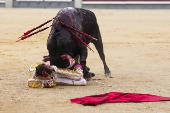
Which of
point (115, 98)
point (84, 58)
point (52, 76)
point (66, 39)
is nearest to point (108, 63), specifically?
point (84, 58)

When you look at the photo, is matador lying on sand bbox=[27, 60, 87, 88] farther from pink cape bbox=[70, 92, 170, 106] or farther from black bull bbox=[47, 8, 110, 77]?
pink cape bbox=[70, 92, 170, 106]

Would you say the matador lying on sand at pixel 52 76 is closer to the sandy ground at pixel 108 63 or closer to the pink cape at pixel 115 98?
the sandy ground at pixel 108 63

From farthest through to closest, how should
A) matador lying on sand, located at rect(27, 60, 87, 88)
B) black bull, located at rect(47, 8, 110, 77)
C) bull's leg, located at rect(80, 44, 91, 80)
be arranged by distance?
bull's leg, located at rect(80, 44, 91, 80), black bull, located at rect(47, 8, 110, 77), matador lying on sand, located at rect(27, 60, 87, 88)

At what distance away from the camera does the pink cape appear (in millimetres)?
5270

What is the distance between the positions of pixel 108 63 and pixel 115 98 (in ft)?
13.6

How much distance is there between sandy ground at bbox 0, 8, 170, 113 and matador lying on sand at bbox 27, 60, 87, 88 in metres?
0.14

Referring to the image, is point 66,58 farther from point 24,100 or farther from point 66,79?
point 24,100

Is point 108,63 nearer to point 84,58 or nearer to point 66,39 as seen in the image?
point 84,58

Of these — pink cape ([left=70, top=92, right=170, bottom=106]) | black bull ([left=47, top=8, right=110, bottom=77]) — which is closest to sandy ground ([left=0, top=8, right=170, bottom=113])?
pink cape ([left=70, top=92, right=170, bottom=106])

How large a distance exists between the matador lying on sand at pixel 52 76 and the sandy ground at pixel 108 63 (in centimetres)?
14

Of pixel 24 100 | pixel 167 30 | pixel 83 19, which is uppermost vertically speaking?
pixel 83 19

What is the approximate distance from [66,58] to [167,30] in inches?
352

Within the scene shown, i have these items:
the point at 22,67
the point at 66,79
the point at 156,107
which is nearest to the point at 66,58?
the point at 66,79

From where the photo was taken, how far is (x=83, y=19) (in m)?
7.29
